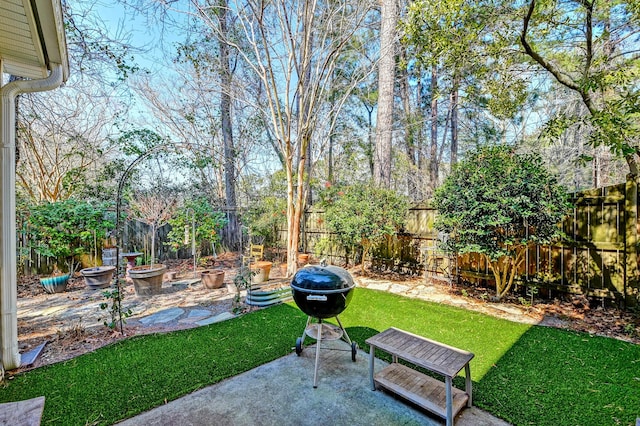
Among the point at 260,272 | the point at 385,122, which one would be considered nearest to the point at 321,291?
the point at 260,272

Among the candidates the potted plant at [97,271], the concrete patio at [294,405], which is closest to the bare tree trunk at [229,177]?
the potted plant at [97,271]

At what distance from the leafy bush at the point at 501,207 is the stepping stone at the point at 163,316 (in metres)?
4.43

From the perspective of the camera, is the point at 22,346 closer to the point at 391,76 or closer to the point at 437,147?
the point at 391,76

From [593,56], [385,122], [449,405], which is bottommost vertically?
[449,405]

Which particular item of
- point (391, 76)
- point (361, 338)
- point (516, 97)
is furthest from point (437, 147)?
point (361, 338)

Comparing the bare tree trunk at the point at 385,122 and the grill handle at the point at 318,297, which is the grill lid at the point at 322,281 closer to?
the grill handle at the point at 318,297

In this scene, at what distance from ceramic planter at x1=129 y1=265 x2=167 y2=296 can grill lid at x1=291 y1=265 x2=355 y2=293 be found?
4022 mm

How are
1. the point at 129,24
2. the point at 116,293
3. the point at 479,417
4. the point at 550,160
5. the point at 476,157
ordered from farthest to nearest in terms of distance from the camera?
the point at 550,160 < the point at 129,24 < the point at 476,157 < the point at 116,293 < the point at 479,417

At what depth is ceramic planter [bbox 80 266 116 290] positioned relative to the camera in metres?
5.84

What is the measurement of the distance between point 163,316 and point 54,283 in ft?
→ 9.88

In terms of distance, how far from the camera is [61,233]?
612 cm

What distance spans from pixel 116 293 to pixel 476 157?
557 cm

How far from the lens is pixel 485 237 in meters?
4.54

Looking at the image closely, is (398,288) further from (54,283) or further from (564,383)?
(54,283)
